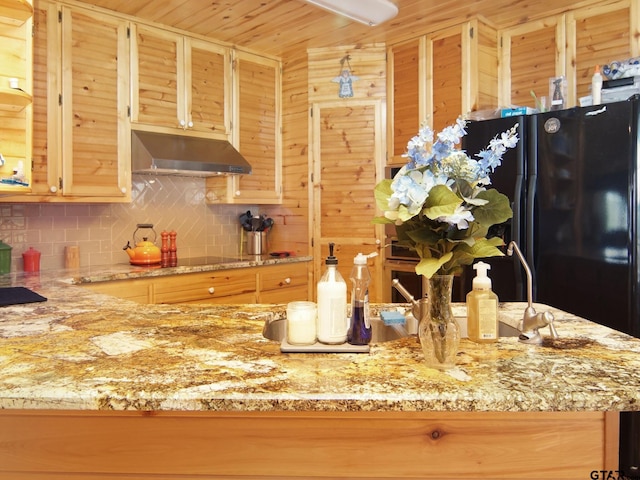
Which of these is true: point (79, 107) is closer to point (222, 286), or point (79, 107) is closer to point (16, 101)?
point (16, 101)

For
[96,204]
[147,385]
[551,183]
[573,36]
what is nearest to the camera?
[147,385]

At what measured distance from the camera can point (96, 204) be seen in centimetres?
359

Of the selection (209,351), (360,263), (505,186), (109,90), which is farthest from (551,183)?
(109,90)

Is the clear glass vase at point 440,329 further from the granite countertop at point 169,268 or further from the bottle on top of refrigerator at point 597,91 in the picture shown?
the granite countertop at point 169,268

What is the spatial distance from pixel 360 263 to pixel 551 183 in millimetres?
1839

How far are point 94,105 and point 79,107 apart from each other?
96mm

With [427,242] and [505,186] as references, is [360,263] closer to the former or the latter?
[427,242]

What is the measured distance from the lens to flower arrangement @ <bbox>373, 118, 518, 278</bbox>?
3.73 feet

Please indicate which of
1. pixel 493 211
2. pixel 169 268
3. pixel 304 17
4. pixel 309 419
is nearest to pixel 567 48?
pixel 304 17

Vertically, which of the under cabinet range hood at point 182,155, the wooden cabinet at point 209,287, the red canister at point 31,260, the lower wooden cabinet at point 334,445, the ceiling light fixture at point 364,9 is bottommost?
the lower wooden cabinet at point 334,445

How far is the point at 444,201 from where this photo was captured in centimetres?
113

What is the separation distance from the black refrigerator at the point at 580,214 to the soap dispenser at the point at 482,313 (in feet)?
4.76

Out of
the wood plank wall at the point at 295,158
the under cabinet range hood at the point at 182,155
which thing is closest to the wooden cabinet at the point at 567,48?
the wood plank wall at the point at 295,158

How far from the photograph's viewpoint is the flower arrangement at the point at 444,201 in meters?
1.14
